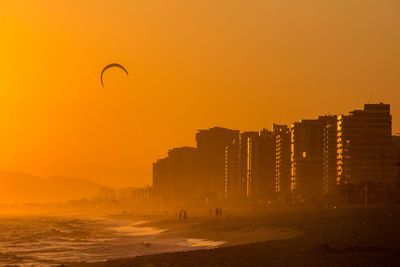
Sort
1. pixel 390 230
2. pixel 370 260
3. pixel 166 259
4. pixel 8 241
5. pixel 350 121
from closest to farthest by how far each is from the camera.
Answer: pixel 370 260 → pixel 166 259 → pixel 390 230 → pixel 8 241 → pixel 350 121

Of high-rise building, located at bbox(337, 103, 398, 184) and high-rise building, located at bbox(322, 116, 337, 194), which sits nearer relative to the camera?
high-rise building, located at bbox(337, 103, 398, 184)

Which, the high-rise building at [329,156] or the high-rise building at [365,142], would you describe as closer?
the high-rise building at [365,142]

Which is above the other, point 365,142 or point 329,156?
point 365,142

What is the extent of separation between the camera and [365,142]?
616 ft

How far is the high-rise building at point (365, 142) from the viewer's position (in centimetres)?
18000

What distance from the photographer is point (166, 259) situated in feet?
92.7

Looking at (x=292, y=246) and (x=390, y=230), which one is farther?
(x=390, y=230)

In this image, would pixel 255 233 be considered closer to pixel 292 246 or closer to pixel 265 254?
pixel 292 246

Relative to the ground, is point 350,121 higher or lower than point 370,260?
higher

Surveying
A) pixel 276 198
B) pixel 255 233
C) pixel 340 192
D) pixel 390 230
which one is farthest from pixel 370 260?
pixel 276 198

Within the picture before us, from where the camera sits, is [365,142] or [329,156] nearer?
[365,142]

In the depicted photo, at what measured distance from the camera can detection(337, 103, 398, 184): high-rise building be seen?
18000 cm

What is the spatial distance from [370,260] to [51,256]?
81.7 ft

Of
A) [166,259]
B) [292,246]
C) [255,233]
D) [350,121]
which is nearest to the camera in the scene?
[166,259]
